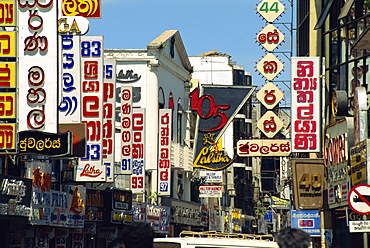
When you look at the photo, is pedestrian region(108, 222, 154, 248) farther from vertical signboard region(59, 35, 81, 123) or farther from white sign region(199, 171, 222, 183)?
white sign region(199, 171, 222, 183)

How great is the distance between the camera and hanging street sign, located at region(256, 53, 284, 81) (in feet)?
143

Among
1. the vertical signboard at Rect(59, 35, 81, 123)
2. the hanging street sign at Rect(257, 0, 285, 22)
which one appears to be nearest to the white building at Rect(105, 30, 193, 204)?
the hanging street sign at Rect(257, 0, 285, 22)

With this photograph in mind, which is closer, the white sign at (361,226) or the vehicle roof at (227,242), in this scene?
the vehicle roof at (227,242)

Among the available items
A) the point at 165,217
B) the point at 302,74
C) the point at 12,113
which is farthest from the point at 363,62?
the point at 165,217

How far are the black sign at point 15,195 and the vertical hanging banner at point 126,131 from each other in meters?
12.8

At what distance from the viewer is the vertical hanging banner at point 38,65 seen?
24984 mm

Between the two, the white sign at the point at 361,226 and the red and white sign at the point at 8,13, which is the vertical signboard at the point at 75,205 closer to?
the red and white sign at the point at 8,13

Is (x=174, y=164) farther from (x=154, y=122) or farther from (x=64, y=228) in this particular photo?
(x=64, y=228)

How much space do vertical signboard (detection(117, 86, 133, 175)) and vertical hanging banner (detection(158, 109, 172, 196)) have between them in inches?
266

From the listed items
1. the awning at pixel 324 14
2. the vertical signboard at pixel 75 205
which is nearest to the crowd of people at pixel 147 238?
the vertical signboard at pixel 75 205

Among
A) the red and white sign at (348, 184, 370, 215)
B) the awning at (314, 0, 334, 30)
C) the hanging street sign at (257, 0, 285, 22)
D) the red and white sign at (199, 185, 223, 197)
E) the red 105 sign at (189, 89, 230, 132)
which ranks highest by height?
the hanging street sign at (257, 0, 285, 22)

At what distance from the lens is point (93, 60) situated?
99.3 ft

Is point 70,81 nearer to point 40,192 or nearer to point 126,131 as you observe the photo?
point 40,192

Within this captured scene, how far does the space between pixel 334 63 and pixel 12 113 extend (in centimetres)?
1336
